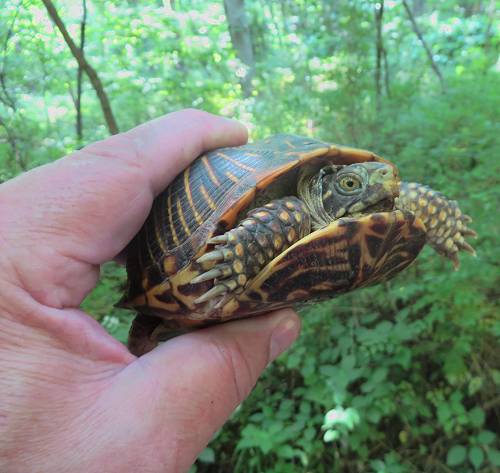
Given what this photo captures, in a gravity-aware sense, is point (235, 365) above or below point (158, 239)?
below

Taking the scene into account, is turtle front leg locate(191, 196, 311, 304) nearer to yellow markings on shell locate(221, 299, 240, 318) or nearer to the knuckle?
yellow markings on shell locate(221, 299, 240, 318)

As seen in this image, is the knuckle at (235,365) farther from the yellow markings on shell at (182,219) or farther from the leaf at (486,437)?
the leaf at (486,437)

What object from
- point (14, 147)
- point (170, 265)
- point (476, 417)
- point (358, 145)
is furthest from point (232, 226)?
point (358, 145)

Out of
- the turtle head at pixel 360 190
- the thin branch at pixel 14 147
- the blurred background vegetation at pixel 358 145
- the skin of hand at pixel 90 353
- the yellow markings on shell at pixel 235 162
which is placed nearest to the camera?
the skin of hand at pixel 90 353

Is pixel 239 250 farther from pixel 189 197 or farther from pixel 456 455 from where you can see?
pixel 456 455

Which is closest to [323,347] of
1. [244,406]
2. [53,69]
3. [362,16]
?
[244,406]

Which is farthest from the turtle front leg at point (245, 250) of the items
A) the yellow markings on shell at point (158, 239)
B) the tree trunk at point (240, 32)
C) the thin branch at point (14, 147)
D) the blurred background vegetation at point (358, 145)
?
the tree trunk at point (240, 32)

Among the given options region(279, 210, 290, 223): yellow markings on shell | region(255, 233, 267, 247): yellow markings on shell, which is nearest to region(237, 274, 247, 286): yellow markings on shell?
region(255, 233, 267, 247): yellow markings on shell

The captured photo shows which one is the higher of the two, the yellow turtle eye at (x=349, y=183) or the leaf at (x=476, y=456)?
the yellow turtle eye at (x=349, y=183)
